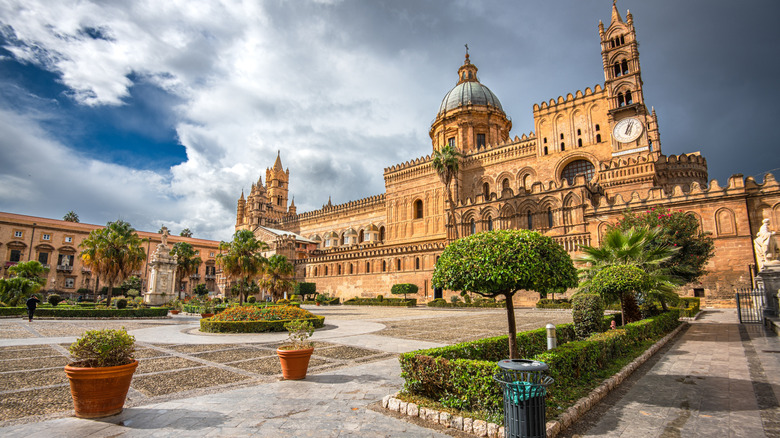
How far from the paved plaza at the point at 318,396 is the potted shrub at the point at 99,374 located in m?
0.17

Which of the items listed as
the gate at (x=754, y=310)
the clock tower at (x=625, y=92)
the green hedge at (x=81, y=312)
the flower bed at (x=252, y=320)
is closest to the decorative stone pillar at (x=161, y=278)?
the green hedge at (x=81, y=312)

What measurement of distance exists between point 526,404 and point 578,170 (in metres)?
38.6

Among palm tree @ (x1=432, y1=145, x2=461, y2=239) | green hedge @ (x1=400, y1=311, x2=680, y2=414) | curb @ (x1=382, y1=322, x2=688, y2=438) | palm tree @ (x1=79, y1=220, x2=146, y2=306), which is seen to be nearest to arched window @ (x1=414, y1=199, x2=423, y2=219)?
palm tree @ (x1=432, y1=145, x2=461, y2=239)

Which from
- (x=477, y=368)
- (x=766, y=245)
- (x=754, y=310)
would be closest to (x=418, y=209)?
(x=754, y=310)

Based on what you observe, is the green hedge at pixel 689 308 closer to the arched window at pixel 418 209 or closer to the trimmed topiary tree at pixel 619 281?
the trimmed topiary tree at pixel 619 281

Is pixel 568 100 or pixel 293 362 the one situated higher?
pixel 568 100

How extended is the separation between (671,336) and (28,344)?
19225 mm

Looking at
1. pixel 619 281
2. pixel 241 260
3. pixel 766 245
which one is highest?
pixel 241 260

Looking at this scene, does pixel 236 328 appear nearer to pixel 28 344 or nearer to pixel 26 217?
pixel 28 344

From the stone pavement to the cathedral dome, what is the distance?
43875 mm

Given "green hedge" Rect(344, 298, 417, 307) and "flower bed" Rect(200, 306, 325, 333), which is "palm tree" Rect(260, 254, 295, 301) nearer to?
"green hedge" Rect(344, 298, 417, 307)

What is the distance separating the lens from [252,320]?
49.9 ft

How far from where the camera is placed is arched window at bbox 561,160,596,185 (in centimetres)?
3715

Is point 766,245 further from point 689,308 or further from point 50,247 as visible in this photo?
point 50,247
